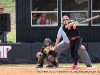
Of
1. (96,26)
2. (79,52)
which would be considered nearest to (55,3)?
(96,26)

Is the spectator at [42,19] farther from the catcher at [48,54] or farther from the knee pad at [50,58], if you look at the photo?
the knee pad at [50,58]

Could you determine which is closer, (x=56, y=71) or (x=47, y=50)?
(x=56, y=71)

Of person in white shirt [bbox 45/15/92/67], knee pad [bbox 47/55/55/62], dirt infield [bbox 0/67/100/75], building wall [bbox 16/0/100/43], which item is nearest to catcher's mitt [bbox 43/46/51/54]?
knee pad [bbox 47/55/55/62]

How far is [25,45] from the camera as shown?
1981 cm

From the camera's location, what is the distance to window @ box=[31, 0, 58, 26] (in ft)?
68.6

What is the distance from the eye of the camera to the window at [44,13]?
2091 centimetres

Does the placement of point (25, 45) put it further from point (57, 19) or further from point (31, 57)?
point (57, 19)

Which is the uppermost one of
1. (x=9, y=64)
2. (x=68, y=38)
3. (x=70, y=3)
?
(x=70, y=3)

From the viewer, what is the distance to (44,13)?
21.0m

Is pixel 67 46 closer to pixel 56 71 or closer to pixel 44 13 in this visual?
pixel 56 71

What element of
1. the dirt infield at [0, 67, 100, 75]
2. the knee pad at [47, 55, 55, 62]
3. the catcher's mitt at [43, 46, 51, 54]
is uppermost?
the catcher's mitt at [43, 46, 51, 54]

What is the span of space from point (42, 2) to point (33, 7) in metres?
0.51

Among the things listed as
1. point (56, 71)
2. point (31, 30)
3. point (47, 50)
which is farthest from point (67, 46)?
point (31, 30)

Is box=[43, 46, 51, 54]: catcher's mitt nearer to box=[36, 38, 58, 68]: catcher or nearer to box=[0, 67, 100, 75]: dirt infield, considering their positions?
box=[36, 38, 58, 68]: catcher
